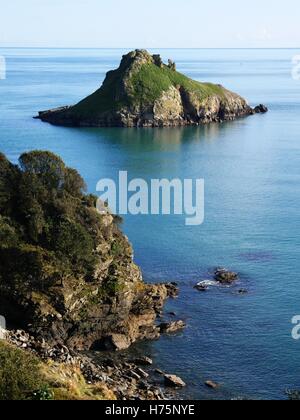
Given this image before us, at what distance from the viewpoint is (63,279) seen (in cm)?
6869

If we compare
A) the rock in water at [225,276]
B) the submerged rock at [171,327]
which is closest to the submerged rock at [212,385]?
the submerged rock at [171,327]

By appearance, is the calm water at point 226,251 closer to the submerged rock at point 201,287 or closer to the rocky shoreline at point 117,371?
the submerged rock at point 201,287

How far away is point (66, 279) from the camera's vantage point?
226 feet

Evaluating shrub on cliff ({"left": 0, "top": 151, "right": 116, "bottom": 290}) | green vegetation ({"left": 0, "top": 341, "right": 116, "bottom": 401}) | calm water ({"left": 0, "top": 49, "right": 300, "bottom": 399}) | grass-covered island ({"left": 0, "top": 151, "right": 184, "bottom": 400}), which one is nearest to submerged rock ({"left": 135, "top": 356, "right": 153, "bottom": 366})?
grass-covered island ({"left": 0, "top": 151, "right": 184, "bottom": 400})

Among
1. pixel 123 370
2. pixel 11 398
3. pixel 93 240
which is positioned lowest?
pixel 123 370

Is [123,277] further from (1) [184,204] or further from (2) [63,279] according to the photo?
(1) [184,204]

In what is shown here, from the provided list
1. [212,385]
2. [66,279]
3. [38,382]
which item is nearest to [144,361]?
[212,385]

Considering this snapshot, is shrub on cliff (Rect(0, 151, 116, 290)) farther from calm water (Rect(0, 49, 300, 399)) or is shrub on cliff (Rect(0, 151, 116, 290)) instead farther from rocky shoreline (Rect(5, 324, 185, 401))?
calm water (Rect(0, 49, 300, 399))

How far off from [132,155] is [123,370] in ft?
361

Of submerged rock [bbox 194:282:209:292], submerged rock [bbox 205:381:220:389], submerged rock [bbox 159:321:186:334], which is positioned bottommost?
submerged rock [bbox 205:381:220:389]

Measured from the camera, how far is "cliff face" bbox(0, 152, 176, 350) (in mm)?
67750

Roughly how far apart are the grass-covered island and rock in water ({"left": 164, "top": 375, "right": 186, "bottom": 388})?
13cm

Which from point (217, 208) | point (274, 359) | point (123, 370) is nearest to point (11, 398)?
point (123, 370)

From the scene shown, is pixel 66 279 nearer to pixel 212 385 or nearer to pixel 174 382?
pixel 174 382
